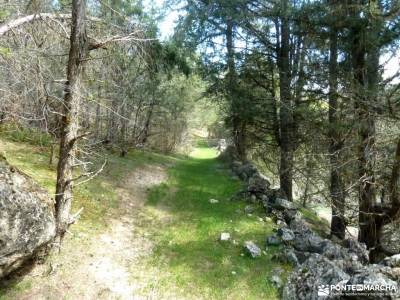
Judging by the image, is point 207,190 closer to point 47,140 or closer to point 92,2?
point 47,140

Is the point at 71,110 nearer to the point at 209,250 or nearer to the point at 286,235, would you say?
the point at 209,250

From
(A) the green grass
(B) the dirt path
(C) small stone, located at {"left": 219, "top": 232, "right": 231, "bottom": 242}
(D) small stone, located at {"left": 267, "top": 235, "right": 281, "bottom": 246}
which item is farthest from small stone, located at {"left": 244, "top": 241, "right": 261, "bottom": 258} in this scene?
(B) the dirt path

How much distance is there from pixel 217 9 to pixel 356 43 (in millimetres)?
4478

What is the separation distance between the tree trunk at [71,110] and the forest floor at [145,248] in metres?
0.97

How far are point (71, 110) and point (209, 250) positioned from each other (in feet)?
14.0

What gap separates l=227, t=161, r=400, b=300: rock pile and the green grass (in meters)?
0.43

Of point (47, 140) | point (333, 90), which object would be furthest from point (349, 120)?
point (47, 140)

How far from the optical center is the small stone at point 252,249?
7680mm

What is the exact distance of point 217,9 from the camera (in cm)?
1099

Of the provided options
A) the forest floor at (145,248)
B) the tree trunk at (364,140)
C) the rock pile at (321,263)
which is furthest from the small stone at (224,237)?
the tree trunk at (364,140)

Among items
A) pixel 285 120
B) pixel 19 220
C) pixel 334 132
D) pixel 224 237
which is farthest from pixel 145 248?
pixel 285 120

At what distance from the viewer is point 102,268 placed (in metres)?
6.77

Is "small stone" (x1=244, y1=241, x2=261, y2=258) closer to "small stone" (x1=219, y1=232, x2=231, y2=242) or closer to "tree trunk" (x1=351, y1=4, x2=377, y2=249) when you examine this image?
"small stone" (x1=219, y1=232, x2=231, y2=242)

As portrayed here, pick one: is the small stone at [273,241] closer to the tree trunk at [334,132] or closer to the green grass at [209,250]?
the green grass at [209,250]
